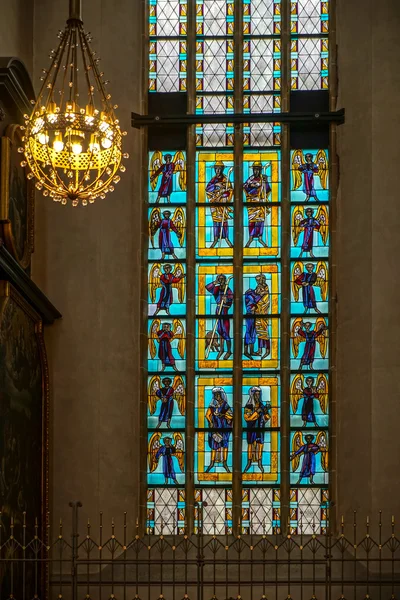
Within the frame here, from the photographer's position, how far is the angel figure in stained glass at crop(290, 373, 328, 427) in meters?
15.2

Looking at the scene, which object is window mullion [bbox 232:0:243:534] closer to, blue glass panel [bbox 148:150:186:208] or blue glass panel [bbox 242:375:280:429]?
blue glass panel [bbox 242:375:280:429]

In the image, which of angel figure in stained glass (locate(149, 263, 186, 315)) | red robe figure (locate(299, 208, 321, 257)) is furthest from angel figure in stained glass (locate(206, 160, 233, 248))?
red robe figure (locate(299, 208, 321, 257))

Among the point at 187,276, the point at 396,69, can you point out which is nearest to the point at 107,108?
the point at 187,276

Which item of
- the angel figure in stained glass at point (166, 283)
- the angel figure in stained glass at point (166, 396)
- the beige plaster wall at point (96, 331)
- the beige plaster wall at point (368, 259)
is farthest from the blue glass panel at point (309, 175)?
the angel figure in stained glass at point (166, 396)

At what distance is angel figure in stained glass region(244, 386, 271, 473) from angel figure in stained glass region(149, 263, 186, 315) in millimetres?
1546

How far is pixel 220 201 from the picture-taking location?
1577 centimetres

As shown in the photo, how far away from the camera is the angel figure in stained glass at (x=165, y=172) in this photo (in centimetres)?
1579

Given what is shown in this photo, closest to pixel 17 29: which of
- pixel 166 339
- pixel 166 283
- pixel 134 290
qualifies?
pixel 134 290

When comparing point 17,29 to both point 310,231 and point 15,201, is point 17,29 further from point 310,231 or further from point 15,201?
point 310,231

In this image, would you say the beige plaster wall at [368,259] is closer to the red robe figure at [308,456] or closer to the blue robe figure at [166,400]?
the red robe figure at [308,456]

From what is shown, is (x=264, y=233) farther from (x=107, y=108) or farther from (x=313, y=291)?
(x=107, y=108)

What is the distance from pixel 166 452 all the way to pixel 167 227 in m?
2.84

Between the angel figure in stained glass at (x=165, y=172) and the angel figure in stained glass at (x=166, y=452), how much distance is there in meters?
3.06

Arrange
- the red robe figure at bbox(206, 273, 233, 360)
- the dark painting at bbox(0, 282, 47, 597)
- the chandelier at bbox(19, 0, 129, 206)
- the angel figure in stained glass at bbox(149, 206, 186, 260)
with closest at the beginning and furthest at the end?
the chandelier at bbox(19, 0, 129, 206)
the dark painting at bbox(0, 282, 47, 597)
the red robe figure at bbox(206, 273, 233, 360)
the angel figure in stained glass at bbox(149, 206, 186, 260)
